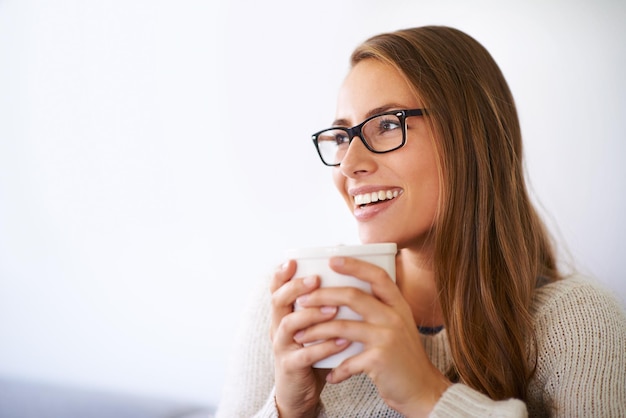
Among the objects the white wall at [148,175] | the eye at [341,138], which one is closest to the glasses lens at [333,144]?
the eye at [341,138]

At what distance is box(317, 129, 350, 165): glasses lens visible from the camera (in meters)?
1.38

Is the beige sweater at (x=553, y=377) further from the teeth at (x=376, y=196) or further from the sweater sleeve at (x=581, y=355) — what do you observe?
the teeth at (x=376, y=196)

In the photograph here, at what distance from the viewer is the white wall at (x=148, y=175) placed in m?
2.06

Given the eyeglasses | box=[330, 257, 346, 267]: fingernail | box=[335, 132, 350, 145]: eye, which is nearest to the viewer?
box=[330, 257, 346, 267]: fingernail

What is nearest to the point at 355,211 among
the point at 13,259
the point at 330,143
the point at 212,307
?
the point at 330,143

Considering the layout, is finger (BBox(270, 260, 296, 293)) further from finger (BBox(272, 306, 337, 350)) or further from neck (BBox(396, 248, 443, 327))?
neck (BBox(396, 248, 443, 327))

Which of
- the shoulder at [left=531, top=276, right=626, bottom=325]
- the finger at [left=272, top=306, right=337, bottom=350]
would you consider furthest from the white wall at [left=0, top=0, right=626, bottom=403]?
the finger at [left=272, top=306, right=337, bottom=350]

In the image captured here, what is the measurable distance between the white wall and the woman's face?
78 centimetres

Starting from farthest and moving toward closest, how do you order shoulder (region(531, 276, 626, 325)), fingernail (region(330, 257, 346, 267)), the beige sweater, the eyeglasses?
the eyeglasses, shoulder (region(531, 276, 626, 325)), the beige sweater, fingernail (region(330, 257, 346, 267))

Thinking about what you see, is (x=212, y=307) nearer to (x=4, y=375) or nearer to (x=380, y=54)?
(x=4, y=375)

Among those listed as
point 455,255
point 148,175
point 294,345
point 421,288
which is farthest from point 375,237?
point 148,175

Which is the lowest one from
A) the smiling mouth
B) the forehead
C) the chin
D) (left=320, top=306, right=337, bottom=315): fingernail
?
the chin

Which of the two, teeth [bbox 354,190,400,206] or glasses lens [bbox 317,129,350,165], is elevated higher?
glasses lens [bbox 317,129,350,165]

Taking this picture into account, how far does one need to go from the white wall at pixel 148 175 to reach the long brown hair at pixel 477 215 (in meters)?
0.82
